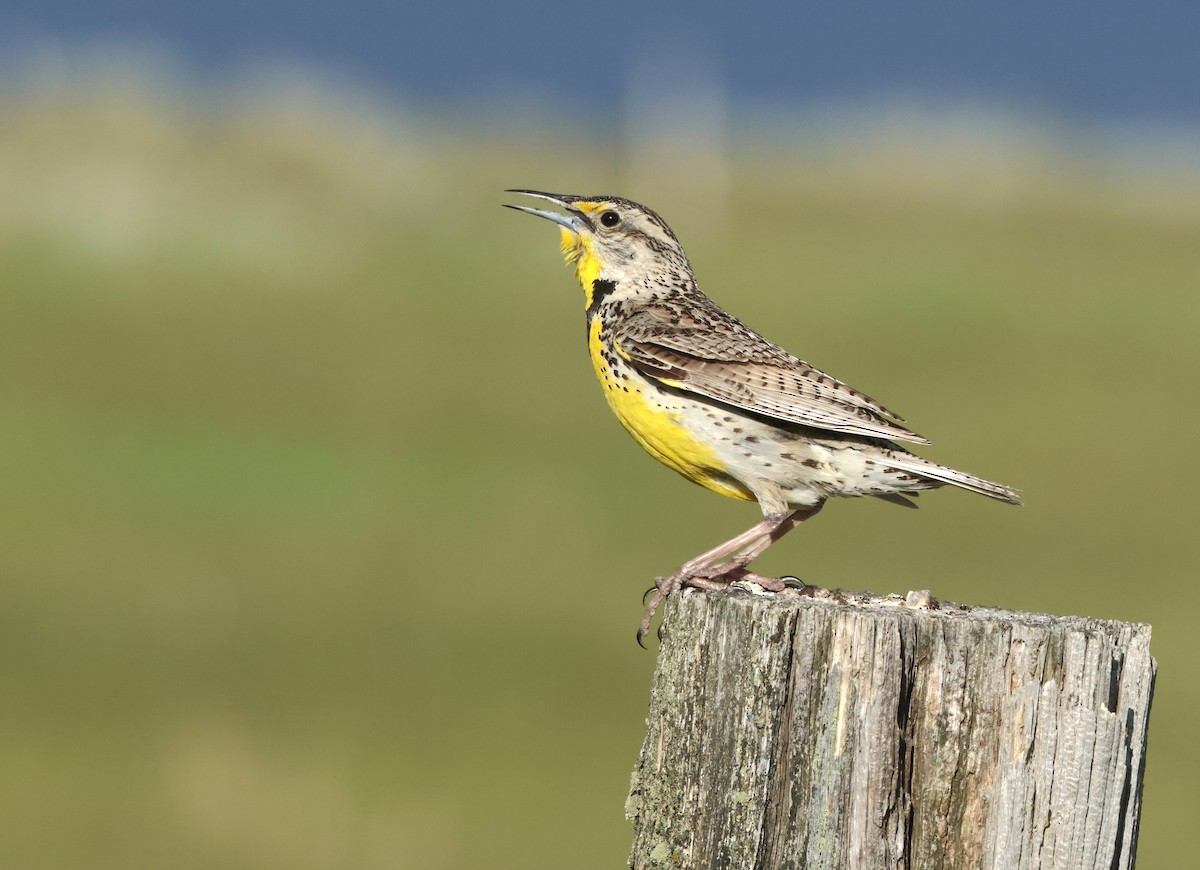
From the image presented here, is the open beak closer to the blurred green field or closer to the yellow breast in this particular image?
the yellow breast

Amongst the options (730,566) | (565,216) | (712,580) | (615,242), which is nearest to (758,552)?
(730,566)

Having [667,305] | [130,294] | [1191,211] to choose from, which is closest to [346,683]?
[667,305]

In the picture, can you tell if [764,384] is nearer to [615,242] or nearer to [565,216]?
[615,242]

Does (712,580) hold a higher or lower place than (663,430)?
lower

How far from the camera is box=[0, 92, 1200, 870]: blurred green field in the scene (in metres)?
10.2

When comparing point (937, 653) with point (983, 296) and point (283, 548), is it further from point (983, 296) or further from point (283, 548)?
point (983, 296)

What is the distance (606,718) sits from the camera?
1149 cm

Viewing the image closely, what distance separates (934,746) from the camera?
11.5ft

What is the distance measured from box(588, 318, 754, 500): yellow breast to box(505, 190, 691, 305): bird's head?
2.22 feet

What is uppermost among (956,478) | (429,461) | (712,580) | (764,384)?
(429,461)

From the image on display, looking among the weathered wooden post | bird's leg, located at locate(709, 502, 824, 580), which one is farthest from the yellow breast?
the weathered wooden post

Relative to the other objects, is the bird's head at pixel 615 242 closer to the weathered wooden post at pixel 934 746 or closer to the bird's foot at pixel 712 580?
the bird's foot at pixel 712 580

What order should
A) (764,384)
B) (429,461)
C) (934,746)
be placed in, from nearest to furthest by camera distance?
(934,746), (764,384), (429,461)

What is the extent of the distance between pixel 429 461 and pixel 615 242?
1423 centimetres
